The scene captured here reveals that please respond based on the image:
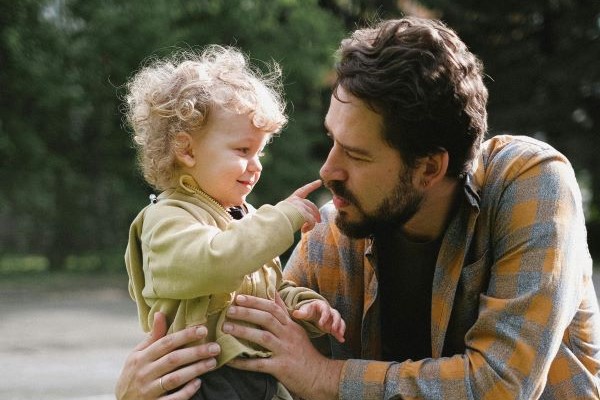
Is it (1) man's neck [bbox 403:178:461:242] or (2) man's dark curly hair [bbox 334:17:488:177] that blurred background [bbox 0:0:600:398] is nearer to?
(1) man's neck [bbox 403:178:461:242]

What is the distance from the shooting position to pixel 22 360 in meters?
8.93

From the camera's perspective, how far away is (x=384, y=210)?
2.90 meters

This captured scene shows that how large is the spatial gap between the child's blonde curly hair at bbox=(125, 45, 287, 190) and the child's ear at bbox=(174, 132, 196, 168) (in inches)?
0.5

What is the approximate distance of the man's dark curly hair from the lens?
2816 millimetres

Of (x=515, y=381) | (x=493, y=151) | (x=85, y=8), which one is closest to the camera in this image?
(x=515, y=381)

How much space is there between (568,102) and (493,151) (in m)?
16.9

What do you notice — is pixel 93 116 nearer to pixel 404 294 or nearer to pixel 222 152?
pixel 404 294

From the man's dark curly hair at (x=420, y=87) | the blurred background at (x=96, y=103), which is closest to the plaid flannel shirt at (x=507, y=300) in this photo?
the man's dark curly hair at (x=420, y=87)

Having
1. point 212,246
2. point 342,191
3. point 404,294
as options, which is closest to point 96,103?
point 404,294

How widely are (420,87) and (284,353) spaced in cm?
81

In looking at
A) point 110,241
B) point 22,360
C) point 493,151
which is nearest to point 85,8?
point 110,241

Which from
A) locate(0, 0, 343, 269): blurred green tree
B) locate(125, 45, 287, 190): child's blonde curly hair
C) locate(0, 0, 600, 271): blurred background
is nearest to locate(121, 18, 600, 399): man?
locate(125, 45, 287, 190): child's blonde curly hair

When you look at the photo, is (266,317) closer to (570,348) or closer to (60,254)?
(570,348)

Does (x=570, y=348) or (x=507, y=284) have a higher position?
(x=507, y=284)
